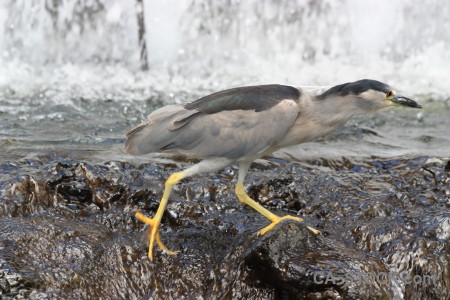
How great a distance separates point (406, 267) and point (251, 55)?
6.09 metres

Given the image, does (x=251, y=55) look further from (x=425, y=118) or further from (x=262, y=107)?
(x=262, y=107)

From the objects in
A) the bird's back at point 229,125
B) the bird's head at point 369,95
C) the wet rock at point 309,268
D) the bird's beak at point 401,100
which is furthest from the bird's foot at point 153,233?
the bird's beak at point 401,100

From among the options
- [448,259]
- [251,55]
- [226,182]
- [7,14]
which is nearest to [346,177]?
[226,182]

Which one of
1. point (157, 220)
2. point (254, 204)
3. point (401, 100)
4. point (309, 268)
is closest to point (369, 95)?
point (401, 100)

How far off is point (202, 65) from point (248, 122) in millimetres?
5185

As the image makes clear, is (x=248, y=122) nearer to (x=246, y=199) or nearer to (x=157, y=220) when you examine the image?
(x=246, y=199)

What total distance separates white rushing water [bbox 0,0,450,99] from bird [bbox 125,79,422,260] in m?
3.51

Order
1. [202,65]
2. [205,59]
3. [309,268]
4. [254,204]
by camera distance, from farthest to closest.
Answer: [205,59]
[202,65]
[254,204]
[309,268]

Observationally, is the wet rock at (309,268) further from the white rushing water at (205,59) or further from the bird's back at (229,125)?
the white rushing water at (205,59)

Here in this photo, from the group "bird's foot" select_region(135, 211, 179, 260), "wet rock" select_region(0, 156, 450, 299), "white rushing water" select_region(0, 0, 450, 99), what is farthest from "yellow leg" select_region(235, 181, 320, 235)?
"white rushing water" select_region(0, 0, 450, 99)

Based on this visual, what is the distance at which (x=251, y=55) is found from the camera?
31.0ft

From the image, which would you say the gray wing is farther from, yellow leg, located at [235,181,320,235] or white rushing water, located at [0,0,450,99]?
white rushing water, located at [0,0,450,99]

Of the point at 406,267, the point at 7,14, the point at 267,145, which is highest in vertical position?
the point at 7,14

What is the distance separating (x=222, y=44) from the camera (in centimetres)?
967
